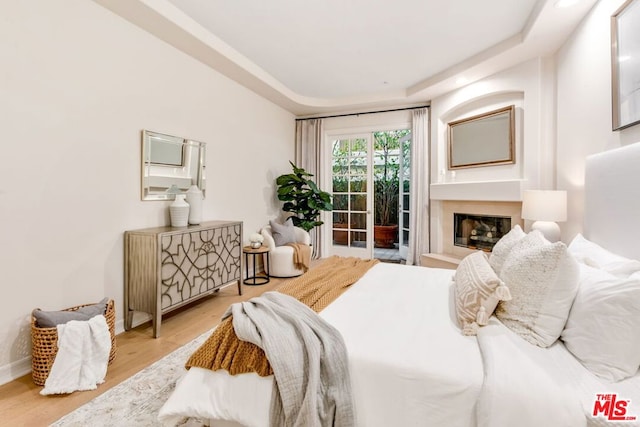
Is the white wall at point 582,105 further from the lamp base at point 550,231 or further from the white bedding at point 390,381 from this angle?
the white bedding at point 390,381

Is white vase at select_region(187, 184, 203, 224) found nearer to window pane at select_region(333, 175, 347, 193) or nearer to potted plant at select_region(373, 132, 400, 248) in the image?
window pane at select_region(333, 175, 347, 193)

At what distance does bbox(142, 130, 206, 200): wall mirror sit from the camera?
2762mm

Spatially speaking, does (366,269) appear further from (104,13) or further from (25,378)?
(104,13)

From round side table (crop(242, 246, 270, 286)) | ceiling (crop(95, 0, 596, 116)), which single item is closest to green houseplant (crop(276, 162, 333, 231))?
round side table (crop(242, 246, 270, 286))

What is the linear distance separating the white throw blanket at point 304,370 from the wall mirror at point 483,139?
134 inches

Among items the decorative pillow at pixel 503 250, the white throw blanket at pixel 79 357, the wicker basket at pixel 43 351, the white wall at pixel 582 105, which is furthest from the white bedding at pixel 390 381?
the white wall at pixel 582 105

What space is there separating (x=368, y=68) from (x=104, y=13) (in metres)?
2.73

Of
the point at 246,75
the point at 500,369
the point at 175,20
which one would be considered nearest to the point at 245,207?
the point at 246,75

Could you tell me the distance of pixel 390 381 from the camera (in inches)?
45.2

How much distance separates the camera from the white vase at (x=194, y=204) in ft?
9.93

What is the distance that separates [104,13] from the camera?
7.80 ft

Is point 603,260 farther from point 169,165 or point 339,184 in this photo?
point 339,184

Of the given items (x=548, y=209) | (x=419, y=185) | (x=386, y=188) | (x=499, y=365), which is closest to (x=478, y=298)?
(x=499, y=365)

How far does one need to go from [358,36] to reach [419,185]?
2388 millimetres
